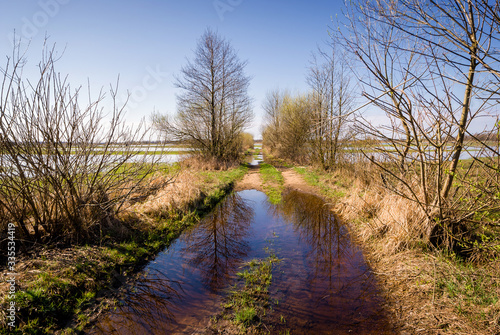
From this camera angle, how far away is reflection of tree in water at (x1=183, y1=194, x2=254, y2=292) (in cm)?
422

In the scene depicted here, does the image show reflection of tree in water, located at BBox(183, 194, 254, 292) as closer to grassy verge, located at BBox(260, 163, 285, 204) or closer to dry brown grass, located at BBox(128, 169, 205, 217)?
dry brown grass, located at BBox(128, 169, 205, 217)

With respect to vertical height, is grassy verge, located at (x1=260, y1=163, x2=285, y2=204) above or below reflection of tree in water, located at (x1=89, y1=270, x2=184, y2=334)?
above

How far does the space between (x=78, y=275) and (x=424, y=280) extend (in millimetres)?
5168

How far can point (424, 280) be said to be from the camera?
335 cm

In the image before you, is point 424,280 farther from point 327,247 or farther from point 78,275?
point 78,275

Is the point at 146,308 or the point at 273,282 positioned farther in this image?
the point at 273,282

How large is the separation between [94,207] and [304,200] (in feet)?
Answer: 23.1

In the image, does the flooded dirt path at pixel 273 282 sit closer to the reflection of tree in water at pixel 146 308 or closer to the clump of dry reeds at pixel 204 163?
the reflection of tree in water at pixel 146 308

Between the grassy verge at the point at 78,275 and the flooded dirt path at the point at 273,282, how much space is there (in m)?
0.31

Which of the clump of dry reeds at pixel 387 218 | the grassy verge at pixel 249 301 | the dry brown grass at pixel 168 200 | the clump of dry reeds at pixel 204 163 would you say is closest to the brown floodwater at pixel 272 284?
the grassy verge at pixel 249 301

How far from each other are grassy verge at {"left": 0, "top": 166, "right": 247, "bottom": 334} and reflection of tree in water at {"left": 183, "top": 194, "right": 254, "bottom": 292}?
0.76 meters

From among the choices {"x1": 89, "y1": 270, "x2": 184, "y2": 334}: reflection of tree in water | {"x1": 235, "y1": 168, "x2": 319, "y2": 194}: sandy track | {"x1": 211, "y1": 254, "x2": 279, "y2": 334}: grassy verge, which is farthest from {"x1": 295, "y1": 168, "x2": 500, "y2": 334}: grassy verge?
{"x1": 235, "y1": 168, "x2": 319, "y2": 194}: sandy track

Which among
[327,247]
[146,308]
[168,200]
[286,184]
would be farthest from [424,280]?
[286,184]

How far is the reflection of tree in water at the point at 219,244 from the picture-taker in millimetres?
4224
